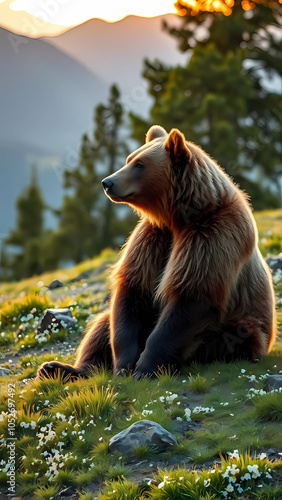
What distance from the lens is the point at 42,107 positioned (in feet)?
334

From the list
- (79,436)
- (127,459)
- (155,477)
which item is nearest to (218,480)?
(155,477)

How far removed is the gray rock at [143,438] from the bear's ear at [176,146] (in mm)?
2154

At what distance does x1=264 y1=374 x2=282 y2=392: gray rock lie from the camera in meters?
4.32

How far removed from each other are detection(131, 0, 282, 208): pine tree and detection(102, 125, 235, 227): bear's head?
59.1 ft

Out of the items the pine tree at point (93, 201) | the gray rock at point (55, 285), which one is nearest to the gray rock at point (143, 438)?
the gray rock at point (55, 285)

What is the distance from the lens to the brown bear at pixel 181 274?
475cm

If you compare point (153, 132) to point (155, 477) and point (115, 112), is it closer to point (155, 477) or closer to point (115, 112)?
point (155, 477)

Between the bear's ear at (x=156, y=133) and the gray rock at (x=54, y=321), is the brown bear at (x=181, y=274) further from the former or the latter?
the gray rock at (x=54, y=321)

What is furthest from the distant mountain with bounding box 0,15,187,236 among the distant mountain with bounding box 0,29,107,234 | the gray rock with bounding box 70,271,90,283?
the gray rock with bounding box 70,271,90,283

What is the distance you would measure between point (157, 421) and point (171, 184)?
6.33 ft

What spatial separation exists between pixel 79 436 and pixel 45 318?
3.35m

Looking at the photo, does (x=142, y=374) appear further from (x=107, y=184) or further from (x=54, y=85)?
(x=54, y=85)

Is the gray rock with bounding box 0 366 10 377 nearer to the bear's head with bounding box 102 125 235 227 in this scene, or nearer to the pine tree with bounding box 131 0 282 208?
the bear's head with bounding box 102 125 235 227

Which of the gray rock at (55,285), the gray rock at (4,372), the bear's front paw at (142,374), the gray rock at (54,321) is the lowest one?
the gray rock at (55,285)
